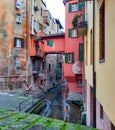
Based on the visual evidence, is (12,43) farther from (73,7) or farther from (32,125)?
(32,125)

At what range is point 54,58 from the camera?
2023 inches

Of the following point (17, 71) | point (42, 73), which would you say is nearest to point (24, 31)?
point (17, 71)

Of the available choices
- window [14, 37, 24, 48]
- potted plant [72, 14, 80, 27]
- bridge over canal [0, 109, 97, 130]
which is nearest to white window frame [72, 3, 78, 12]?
potted plant [72, 14, 80, 27]

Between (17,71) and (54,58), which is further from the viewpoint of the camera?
(54,58)

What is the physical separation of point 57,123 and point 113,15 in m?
2.10

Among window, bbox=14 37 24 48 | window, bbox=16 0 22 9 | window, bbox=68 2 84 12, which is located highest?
window, bbox=16 0 22 9

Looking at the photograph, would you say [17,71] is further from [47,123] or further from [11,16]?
[47,123]

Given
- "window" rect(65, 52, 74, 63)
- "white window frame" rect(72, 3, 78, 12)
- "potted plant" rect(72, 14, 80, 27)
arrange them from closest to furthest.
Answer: "potted plant" rect(72, 14, 80, 27) < "white window frame" rect(72, 3, 78, 12) < "window" rect(65, 52, 74, 63)

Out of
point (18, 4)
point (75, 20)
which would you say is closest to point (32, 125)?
point (75, 20)

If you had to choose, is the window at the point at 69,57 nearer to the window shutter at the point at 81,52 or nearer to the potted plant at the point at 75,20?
the window shutter at the point at 81,52

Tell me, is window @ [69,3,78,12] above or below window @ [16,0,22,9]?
below

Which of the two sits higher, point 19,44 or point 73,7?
point 73,7

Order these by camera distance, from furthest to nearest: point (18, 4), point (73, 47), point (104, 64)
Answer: point (18, 4) → point (73, 47) → point (104, 64)

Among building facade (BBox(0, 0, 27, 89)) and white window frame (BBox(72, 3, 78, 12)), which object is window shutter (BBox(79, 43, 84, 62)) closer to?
white window frame (BBox(72, 3, 78, 12))
